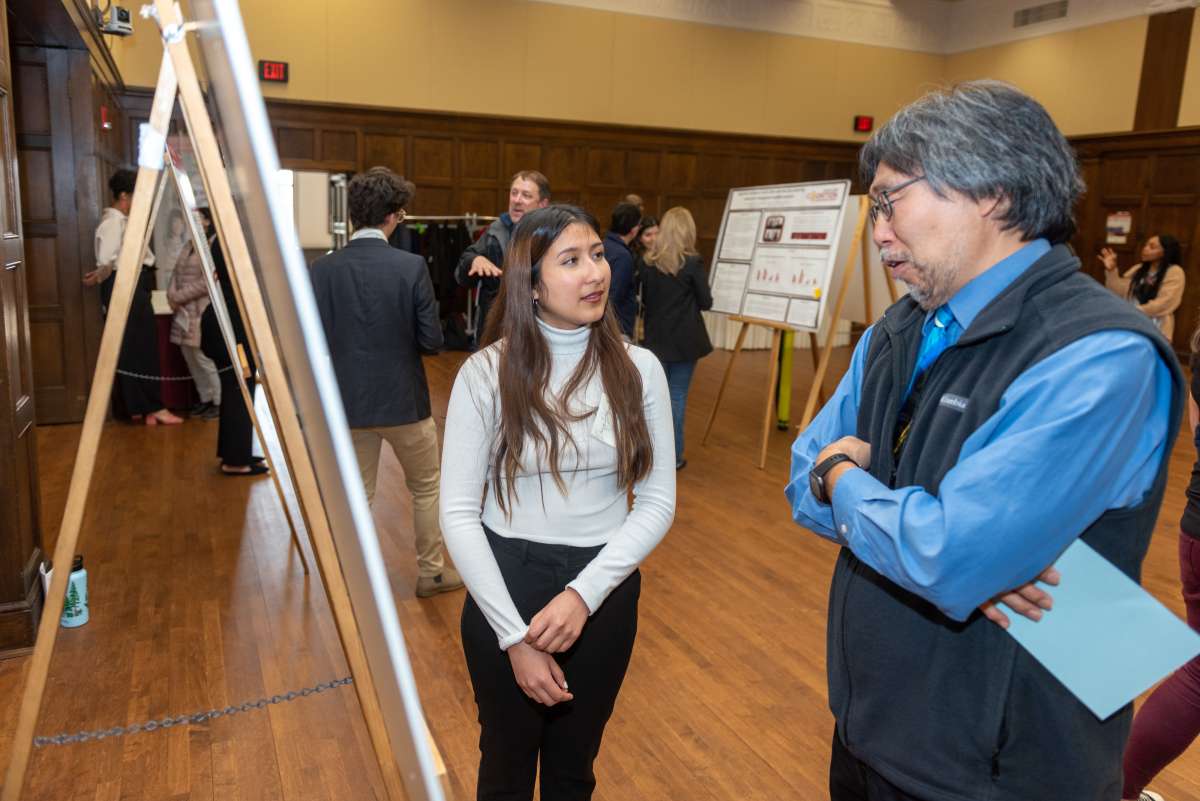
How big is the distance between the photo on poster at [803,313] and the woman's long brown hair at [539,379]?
4.04 metres

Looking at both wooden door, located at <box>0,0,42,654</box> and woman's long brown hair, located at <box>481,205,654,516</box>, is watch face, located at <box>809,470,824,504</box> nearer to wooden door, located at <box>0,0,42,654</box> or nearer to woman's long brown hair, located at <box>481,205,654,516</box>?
woman's long brown hair, located at <box>481,205,654,516</box>

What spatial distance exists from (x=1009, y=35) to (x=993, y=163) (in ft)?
40.1

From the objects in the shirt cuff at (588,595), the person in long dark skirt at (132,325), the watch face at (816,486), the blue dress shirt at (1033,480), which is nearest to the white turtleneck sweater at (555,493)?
the shirt cuff at (588,595)

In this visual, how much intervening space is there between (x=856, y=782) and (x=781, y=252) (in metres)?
4.98

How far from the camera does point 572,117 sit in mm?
10781

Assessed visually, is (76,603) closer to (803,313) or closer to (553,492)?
(553,492)

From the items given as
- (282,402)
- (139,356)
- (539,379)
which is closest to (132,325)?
(139,356)

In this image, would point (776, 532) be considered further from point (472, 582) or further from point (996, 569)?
point (996, 569)

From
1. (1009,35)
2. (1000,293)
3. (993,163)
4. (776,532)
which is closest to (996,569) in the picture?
(1000,293)

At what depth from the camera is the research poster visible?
5.67 m

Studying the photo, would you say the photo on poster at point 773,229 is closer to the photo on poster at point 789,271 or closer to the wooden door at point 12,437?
the photo on poster at point 789,271

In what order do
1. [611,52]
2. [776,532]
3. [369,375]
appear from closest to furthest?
1. [369,375]
2. [776,532]
3. [611,52]

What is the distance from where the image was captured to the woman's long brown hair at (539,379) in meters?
1.67

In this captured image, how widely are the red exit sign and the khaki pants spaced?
23.8 ft
